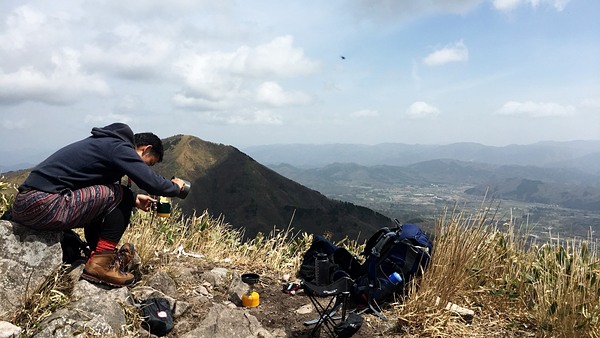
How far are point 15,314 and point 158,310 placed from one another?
1098mm

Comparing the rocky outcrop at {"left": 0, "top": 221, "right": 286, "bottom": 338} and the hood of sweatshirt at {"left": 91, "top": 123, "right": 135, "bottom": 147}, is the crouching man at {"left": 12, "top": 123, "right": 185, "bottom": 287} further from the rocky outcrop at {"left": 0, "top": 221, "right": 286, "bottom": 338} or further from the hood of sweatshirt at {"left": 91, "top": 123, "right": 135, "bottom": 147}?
the rocky outcrop at {"left": 0, "top": 221, "right": 286, "bottom": 338}

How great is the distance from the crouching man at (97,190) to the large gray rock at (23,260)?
0.11 m

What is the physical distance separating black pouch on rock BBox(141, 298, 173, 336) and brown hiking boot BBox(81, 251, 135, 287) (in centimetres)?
39

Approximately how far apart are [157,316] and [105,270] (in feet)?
2.54

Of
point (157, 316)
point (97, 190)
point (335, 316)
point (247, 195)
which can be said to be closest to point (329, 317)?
point (335, 316)

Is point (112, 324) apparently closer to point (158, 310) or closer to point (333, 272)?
point (158, 310)

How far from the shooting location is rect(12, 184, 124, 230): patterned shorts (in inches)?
134

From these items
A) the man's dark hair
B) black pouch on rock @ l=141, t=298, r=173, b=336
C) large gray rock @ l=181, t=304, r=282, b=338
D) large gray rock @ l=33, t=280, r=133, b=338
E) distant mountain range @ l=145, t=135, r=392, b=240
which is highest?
the man's dark hair

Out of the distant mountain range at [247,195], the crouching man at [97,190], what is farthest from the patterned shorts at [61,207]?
the distant mountain range at [247,195]

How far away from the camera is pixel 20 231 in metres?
3.48

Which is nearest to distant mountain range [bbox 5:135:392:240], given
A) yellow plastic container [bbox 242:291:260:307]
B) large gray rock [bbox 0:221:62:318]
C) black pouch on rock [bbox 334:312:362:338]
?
yellow plastic container [bbox 242:291:260:307]

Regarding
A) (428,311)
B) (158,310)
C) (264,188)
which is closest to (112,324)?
(158,310)

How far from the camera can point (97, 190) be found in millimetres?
3703

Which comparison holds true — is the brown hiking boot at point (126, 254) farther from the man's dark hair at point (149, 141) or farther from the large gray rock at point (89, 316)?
the man's dark hair at point (149, 141)
